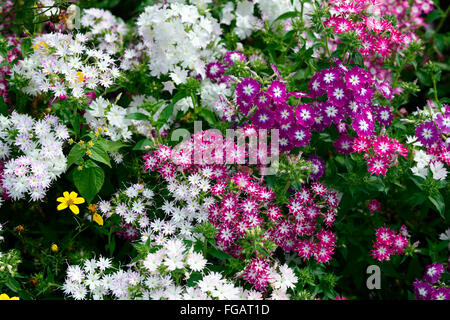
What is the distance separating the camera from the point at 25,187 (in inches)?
90.6

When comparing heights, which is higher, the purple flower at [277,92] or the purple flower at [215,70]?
the purple flower at [215,70]

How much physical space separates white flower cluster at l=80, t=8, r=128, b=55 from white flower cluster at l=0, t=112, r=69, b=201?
0.78m

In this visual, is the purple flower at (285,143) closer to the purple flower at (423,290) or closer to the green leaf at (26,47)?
the purple flower at (423,290)

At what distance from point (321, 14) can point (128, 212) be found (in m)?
1.60

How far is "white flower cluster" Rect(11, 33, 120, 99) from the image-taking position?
2451 millimetres

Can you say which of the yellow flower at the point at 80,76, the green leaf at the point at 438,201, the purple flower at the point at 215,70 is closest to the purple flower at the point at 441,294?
the green leaf at the point at 438,201

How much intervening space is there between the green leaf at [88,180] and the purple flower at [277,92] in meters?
1.04

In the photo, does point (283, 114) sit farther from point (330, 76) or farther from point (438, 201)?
point (438, 201)

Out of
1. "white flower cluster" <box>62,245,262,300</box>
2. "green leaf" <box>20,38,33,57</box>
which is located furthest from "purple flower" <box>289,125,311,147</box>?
"green leaf" <box>20,38,33,57</box>

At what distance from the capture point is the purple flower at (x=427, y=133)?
2.54 metres

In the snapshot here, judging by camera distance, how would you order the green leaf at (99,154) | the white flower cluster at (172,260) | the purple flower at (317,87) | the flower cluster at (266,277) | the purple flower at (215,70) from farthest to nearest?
1. the purple flower at (215,70)
2. the purple flower at (317,87)
3. the green leaf at (99,154)
4. the flower cluster at (266,277)
5. the white flower cluster at (172,260)

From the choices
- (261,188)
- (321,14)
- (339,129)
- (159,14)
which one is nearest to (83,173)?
(261,188)

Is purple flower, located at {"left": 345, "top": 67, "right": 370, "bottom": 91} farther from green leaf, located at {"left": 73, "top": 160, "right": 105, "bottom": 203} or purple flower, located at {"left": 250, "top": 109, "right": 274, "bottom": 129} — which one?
green leaf, located at {"left": 73, "top": 160, "right": 105, "bottom": 203}
